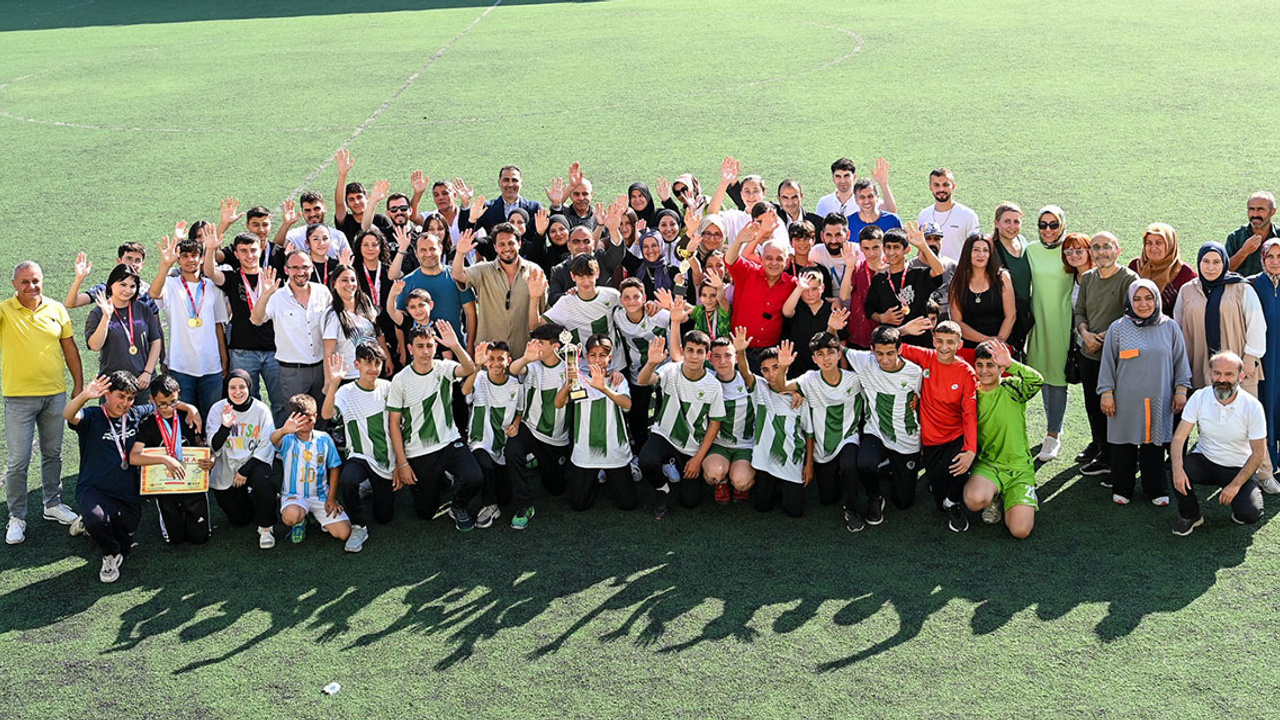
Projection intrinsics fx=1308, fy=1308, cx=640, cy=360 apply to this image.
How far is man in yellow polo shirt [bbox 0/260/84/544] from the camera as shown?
27.5 ft

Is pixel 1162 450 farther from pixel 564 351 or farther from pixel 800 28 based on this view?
pixel 800 28

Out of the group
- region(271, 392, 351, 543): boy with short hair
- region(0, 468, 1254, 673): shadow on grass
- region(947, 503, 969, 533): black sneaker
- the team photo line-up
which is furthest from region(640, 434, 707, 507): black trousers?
region(271, 392, 351, 543): boy with short hair

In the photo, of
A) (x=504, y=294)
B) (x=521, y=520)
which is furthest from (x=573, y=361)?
(x=521, y=520)

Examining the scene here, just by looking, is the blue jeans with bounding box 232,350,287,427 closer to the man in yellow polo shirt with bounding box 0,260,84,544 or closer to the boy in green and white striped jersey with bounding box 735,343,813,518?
the man in yellow polo shirt with bounding box 0,260,84,544

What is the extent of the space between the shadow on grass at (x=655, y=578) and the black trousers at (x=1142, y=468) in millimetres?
151

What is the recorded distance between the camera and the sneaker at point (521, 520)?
8.41m

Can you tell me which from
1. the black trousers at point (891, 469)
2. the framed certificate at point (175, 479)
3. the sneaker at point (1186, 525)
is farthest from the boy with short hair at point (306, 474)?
the sneaker at point (1186, 525)

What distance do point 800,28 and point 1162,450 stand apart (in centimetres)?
1763

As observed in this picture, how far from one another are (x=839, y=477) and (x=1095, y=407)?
190cm

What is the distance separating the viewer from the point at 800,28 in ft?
80.8

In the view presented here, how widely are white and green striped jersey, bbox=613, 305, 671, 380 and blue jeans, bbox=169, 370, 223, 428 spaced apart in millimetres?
2814

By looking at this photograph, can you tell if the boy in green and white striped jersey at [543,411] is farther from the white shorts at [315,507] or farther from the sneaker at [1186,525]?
the sneaker at [1186,525]

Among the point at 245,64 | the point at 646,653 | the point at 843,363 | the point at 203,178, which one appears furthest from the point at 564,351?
the point at 245,64

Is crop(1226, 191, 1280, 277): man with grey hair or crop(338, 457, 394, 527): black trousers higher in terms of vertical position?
crop(1226, 191, 1280, 277): man with grey hair
